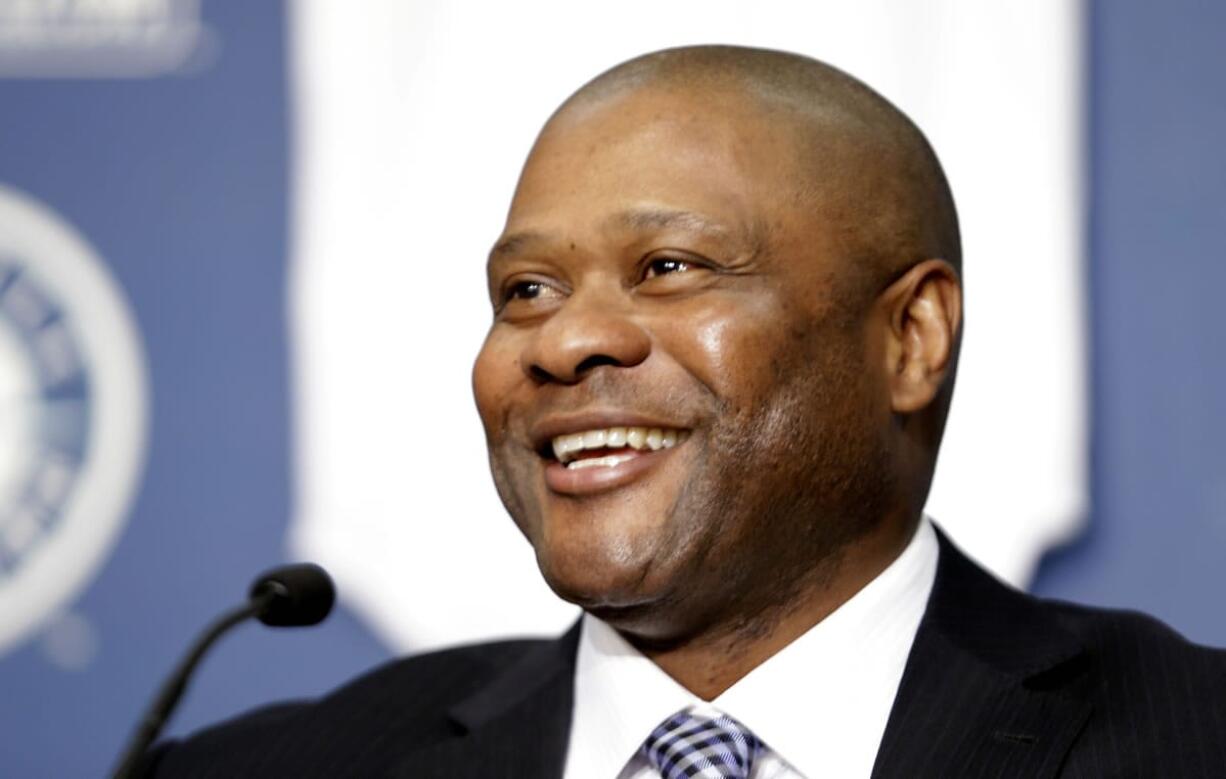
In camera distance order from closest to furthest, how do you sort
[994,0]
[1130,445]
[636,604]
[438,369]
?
[636,604]
[1130,445]
[994,0]
[438,369]

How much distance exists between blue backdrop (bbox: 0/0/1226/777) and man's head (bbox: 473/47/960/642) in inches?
23.0

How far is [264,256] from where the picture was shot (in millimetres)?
2744

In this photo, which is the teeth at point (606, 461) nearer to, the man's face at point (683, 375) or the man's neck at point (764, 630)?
the man's face at point (683, 375)

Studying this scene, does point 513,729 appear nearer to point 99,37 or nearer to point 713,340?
point 713,340

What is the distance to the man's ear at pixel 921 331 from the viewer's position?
189 cm

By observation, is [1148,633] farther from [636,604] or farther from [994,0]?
[994,0]

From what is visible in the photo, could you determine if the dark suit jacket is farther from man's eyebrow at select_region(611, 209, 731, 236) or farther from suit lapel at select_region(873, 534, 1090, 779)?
man's eyebrow at select_region(611, 209, 731, 236)

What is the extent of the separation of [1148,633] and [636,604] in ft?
1.85

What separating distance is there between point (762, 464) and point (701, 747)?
0.30 m

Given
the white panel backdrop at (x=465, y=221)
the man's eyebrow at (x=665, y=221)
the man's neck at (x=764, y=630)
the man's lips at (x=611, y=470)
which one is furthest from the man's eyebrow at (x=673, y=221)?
the white panel backdrop at (x=465, y=221)

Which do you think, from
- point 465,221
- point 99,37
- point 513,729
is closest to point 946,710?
point 513,729

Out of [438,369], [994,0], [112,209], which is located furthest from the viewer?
[112,209]

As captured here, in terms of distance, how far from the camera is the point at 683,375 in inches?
69.0

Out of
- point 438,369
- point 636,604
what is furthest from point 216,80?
point 636,604
